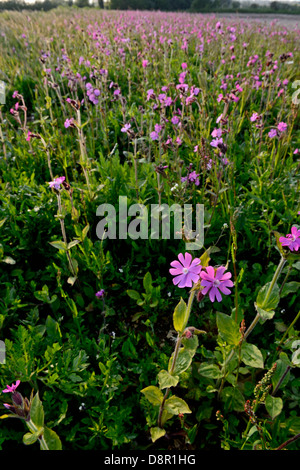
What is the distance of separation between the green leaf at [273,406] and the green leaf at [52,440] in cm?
81

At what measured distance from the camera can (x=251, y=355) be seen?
126 cm

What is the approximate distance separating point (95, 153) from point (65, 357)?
2.04 metres

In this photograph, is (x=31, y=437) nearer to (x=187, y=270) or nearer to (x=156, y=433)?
(x=156, y=433)

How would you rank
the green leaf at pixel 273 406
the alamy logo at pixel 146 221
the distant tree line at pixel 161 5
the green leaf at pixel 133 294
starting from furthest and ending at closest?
1. the distant tree line at pixel 161 5
2. the alamy logo at pixel 146 221
3. the green leaf at pixel 133 294
4. the green leaf at pixel 273 406

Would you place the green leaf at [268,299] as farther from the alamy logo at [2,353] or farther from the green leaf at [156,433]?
the alamy logo at [2,353]

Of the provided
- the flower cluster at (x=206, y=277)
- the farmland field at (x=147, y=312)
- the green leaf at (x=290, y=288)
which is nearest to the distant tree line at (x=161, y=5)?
the farmland field at (x=147, y=312)

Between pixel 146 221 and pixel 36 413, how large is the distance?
46.6 inches

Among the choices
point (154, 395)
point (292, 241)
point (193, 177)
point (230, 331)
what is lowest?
point (154, 395)

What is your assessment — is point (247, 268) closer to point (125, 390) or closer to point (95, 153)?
point (125, 390)

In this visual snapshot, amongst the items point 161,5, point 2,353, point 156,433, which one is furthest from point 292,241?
point 161,5

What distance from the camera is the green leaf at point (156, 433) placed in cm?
126

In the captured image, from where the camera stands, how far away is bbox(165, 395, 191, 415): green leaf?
123 cm

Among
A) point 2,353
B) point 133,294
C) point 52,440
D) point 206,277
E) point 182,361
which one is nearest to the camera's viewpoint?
point 206,277

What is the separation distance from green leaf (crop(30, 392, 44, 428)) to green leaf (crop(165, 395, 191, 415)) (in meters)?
0.48
